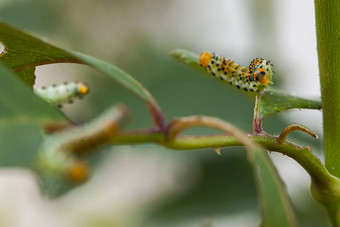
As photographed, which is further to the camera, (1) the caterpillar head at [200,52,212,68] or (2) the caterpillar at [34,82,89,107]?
(1) the caterpillar head at [200,52,212,68]

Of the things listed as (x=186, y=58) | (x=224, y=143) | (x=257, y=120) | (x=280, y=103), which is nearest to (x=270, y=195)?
(x=224, y=143)

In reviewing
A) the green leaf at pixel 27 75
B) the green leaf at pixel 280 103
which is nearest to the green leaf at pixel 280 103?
the green leaf at pixel 280 103

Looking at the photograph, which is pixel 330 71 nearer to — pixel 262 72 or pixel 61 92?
pixel 262 72

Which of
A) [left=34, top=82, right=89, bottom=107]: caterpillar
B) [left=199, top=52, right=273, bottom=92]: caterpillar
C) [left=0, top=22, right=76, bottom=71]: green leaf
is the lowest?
[left=199, top=52, right=273, bottom=92]: caterpillar

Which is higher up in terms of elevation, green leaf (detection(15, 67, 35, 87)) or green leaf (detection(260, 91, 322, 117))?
green leaf (detection(15, 67, 35, 87))

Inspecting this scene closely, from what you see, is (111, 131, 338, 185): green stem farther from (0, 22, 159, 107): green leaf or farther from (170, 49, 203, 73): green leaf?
(170, 49, 203, 73): green leaf

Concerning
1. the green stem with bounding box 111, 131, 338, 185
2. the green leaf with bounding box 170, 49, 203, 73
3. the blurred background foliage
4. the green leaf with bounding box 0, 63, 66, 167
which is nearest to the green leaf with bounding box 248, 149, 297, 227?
the green stem with bounding box 111, 131, 338, 185

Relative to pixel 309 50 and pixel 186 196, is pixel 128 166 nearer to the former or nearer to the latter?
pixel 309 50

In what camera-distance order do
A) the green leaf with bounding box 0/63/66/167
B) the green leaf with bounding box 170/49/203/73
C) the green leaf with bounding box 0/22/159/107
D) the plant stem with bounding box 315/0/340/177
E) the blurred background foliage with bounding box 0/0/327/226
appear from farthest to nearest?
the blurred background foliage with bounding box 0/0/327/226, the green leaf with bounding box 170/49/203/73, the plant stem with bounding box 315/0/340/177, the green leaf with bounding box 0/22/159/107, the green leaf with bounding box 0/63/66/167
